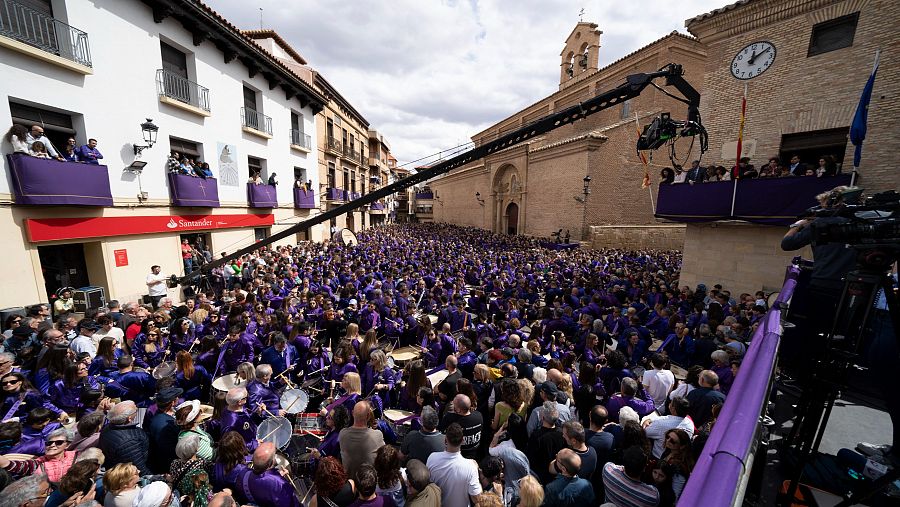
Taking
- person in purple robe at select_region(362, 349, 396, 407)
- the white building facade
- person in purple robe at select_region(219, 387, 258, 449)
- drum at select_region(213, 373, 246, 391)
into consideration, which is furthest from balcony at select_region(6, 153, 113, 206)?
person in purple robe at select_region(362, 349, 396, 407)

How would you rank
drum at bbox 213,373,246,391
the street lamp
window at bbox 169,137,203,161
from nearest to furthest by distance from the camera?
drum at bbox 213,373,246,391, window at bbox 169,137,203,161, the street lamp

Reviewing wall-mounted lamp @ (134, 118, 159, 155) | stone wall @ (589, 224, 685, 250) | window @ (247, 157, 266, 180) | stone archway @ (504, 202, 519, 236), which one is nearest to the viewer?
wall-mounted lamp @ (134, 118, 159, 155)

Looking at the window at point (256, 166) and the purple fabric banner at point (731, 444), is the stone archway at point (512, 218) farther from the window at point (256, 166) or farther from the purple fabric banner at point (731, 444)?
the purple fabric banner at point (731, 444)

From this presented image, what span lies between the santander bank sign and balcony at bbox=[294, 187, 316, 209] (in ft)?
14.5

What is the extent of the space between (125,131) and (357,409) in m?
11.6

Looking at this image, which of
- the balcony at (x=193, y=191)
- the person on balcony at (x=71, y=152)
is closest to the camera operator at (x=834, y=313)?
the person on balcony at (x=71, y=152)

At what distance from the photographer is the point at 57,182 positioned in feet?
24.6

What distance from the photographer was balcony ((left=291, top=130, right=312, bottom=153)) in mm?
17688

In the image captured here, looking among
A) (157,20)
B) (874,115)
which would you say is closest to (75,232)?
(157,20)

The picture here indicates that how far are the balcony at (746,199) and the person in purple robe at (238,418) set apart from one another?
1118 centimetres

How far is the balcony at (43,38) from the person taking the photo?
6.93 metres

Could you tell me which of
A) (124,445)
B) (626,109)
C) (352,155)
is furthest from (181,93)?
(626,109)

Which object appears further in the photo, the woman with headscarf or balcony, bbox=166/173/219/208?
balcony, bbox=166/173/219/208

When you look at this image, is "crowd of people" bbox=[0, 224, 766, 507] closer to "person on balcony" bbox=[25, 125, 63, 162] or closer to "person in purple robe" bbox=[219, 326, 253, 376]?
"person in purple robe" bbox=[219, 326, 253, 376]
